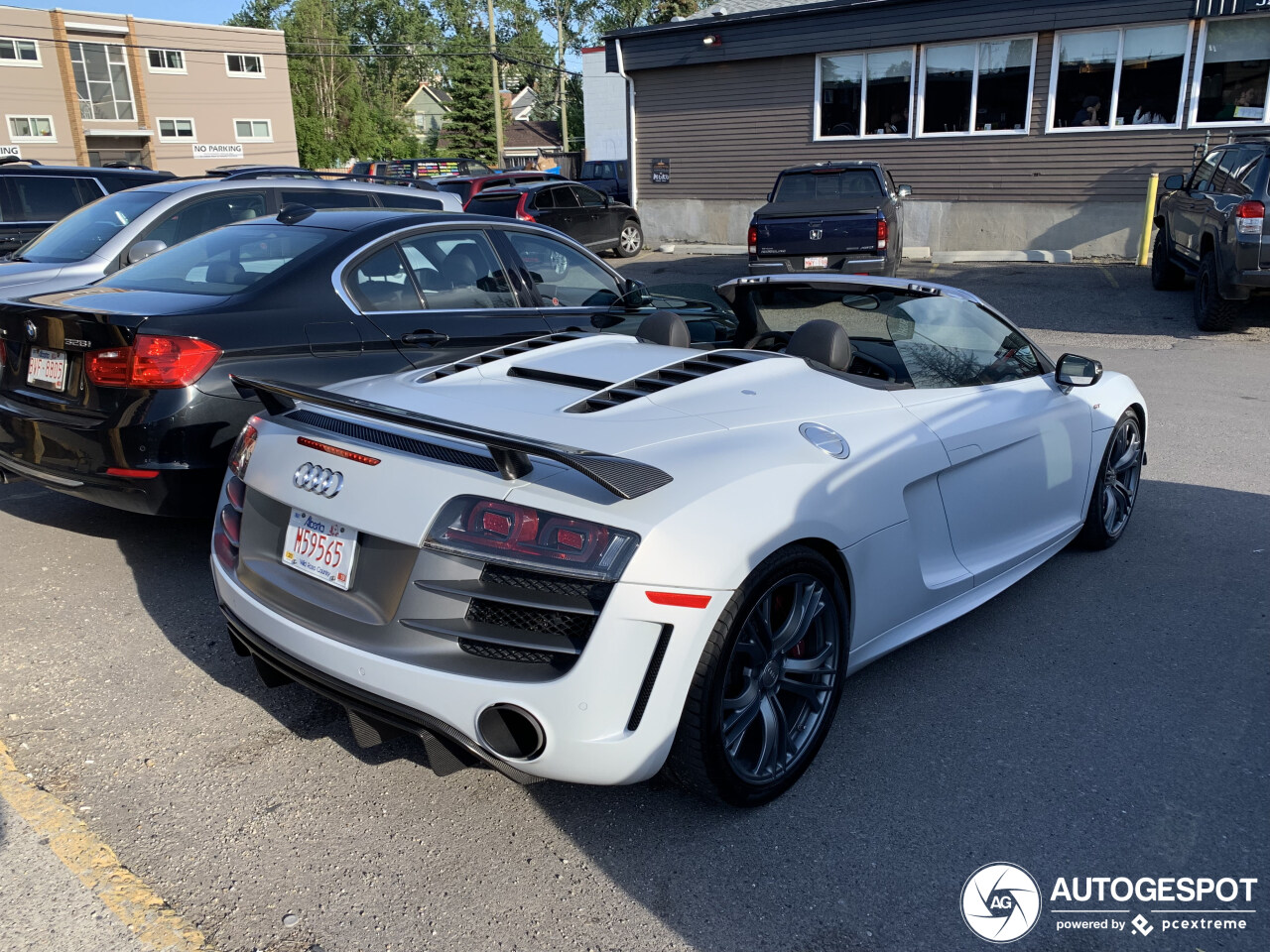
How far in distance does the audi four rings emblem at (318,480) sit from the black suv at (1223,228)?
33.8ft

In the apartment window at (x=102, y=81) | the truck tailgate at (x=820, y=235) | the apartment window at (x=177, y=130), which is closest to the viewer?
the truck tailgate at (x=820, y=235)

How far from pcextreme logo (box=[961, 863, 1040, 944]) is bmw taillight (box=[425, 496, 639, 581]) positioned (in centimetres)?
125

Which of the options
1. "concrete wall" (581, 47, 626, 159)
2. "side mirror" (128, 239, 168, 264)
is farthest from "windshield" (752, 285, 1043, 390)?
"concrete wall" (581, 47, 626, 159)

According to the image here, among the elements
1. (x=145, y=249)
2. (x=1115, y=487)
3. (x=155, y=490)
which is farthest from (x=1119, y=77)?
(x=155, y=490)

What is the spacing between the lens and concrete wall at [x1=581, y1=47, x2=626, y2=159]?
45406 millimetres

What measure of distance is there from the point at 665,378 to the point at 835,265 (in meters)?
10.1

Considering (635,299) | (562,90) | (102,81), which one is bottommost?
(635,299)

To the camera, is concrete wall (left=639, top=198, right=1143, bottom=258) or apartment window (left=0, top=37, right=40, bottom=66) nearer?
concrete wall (left=639, top=198, right=1143, bottom=258)

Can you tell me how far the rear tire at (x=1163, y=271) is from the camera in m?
14.2

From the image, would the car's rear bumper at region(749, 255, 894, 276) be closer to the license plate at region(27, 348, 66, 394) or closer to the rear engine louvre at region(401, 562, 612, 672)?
the license plate at region(27, 348, 66, 394)

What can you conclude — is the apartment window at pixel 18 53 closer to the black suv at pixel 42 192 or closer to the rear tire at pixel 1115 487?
the black suv at pixel 42 192

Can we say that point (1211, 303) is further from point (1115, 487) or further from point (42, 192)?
point (42, 192)

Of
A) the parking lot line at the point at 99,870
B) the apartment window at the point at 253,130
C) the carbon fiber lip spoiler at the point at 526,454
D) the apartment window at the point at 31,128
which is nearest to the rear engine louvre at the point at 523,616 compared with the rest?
the carbon fiber lip spoiler at the point at 526,454

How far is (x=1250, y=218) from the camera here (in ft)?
33.2
